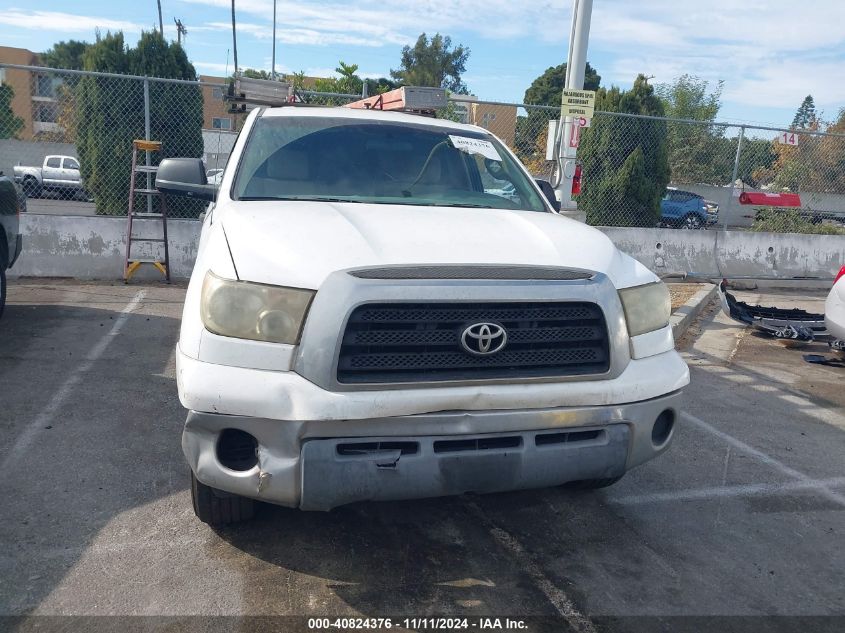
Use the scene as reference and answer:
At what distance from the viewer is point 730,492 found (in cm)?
417

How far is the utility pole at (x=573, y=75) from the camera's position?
9406 millimetres

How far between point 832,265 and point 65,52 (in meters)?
75.5

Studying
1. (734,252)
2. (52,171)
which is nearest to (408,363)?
(734,252)

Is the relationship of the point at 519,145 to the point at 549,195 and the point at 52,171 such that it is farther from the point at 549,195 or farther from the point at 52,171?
the point at 52,171

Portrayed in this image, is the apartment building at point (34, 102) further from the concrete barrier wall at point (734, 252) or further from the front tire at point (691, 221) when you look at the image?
the front tire at point (691, 221)

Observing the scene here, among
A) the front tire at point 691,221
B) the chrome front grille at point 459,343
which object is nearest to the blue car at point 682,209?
the front tire at point 691,221

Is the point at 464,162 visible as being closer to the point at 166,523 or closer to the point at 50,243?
the point at 166,523

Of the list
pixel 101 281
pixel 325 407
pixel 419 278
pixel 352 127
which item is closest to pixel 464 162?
pixel 352 127

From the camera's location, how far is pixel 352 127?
449 cm

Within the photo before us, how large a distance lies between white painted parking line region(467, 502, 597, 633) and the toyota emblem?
1037 millimetres

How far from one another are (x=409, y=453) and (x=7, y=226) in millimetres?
5859

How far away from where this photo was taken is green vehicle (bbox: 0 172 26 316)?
6879 millimetres

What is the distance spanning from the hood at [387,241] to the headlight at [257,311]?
5 cm

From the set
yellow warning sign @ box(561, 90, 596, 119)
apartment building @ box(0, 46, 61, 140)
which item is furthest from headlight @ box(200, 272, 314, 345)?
apartment building @ box(0, 46, 61, 140)
